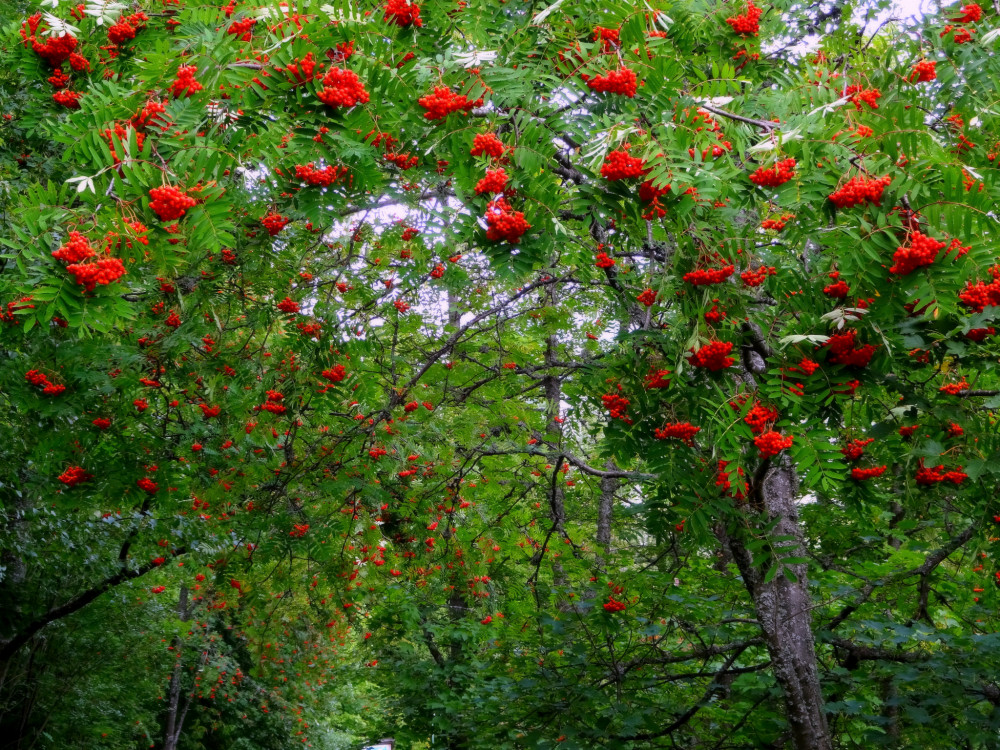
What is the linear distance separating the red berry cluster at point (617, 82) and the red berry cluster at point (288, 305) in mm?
3056

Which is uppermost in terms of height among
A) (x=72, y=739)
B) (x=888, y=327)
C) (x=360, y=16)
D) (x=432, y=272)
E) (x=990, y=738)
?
(x=432, y=272)

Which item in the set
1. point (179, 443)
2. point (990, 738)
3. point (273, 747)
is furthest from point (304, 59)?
point (273, 747)

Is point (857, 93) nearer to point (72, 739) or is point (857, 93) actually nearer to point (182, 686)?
point (72, 739)

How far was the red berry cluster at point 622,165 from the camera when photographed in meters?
2.78

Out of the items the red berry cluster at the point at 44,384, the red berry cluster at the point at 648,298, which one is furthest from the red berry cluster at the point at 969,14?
the red berry cluster at the point at 44,384

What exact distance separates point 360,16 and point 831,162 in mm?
1877

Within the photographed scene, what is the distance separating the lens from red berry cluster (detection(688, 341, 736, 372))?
132 inches

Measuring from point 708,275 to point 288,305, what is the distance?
9.96 feet

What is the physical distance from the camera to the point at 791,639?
452 centimetres

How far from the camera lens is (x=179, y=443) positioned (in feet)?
19.6

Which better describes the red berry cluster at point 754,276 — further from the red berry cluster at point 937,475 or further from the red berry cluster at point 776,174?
the red berry cluster at point 937,475

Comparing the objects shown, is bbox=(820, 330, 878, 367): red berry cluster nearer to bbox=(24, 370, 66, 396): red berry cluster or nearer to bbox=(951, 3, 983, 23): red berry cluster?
bbox=(951, 3, 983, 23): red berry cluster

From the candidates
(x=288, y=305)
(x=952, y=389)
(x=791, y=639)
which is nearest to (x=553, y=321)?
(x=288, y=305)

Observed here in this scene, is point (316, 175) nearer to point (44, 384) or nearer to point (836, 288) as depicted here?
point (836, 288)
